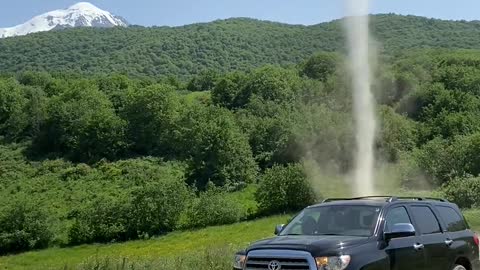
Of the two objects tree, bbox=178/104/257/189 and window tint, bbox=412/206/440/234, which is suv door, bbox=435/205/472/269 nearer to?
window tint, bbox=412/206/440/234

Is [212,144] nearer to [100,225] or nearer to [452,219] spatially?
[100,225]

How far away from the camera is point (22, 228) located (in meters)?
72.6

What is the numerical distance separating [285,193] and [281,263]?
204 feet

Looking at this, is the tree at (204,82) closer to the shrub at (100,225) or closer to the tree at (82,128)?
the tree at (82,128)

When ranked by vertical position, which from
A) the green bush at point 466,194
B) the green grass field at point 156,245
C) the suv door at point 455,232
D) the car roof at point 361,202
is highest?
the car roof at point 361,202

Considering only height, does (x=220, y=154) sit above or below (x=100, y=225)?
above

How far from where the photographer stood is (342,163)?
75688mm

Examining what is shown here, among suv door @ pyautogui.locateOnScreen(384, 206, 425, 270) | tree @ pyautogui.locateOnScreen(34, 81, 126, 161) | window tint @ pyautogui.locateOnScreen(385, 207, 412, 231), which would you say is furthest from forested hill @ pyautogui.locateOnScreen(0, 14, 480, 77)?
suv door @ pyautogui.locateOnScreen(384, 206, 425, 270)

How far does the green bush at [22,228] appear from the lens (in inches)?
2788

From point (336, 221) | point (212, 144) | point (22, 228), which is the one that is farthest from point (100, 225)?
point (336, 221)

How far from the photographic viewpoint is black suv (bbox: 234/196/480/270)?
27.8 ft

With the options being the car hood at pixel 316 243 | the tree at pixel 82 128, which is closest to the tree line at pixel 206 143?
the tree at pixel 82 128

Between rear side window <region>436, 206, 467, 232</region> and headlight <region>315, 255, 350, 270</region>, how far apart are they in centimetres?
318

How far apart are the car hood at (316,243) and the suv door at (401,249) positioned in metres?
0.50
